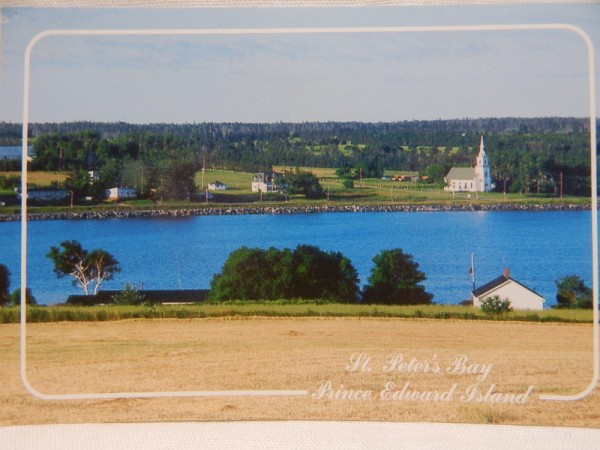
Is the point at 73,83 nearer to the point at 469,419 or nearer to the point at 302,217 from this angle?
the point at 302,217

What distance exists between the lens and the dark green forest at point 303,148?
3.17 meters

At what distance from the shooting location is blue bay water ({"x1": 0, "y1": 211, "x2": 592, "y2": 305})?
10.4 feet

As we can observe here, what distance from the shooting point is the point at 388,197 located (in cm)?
331

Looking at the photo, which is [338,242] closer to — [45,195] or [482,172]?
[482,172]

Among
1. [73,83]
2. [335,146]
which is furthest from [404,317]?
[73,83]

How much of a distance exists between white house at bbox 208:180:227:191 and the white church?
75 centimetres

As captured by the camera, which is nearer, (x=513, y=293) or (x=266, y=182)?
(x=513, y=293)

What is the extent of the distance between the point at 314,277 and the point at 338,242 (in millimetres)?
141

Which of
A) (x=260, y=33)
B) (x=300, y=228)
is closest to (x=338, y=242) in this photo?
(x=300, y=228)

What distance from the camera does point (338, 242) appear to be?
3227mm

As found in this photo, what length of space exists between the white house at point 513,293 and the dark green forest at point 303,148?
0.32 m

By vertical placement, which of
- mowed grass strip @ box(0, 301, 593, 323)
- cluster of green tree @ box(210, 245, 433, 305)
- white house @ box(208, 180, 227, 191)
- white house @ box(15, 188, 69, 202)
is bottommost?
mowed grass strip @ box(0, 301, 593, 323)

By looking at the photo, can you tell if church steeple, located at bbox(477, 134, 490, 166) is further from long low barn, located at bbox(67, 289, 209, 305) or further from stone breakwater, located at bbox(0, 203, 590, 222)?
long low barn, located at bbox(67, 289, 209, 305)

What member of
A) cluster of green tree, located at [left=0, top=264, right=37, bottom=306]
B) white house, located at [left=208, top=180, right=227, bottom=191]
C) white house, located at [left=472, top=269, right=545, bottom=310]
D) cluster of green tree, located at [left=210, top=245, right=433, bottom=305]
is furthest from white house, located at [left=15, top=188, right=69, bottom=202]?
white house, located at [left=472, top=269, right=545, bottom=310]
